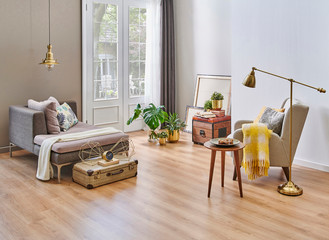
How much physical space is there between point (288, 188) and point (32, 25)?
3999 millimetres

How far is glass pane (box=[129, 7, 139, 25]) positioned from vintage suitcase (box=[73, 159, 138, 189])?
10.2 feet

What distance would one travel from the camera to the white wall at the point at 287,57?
14.6ft

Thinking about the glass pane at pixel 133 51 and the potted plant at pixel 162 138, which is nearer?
the potted plant at pixel 162 138

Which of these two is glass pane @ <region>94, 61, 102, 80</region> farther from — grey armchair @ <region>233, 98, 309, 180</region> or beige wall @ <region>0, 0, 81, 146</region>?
grey armchair @ <region>233, 98, 309, 180</region>

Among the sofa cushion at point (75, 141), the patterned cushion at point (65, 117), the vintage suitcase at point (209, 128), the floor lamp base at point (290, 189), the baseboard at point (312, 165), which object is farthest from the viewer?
the vintage suitcase at point (209, 128)

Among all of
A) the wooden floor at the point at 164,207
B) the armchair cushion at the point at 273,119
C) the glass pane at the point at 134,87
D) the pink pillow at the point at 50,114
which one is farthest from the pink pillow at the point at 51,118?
the armchair cushion at the point at 273,119

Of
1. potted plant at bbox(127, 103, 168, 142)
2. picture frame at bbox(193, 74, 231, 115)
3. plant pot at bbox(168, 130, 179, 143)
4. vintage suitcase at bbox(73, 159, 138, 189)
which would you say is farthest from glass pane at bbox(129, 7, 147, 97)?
vintage suitcase at bbox(73, 159, 138, 189)

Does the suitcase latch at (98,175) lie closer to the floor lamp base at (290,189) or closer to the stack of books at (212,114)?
the floor lamp base at (290,189)

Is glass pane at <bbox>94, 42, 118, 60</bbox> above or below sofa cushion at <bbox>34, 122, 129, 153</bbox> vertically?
above

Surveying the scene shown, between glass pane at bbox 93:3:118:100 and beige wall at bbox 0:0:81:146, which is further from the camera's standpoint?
glass pane at bbox 93:3:118:100

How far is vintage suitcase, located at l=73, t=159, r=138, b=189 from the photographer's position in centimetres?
396

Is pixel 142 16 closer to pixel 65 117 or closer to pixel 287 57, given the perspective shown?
pixel 65 117

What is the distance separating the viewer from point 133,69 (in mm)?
6727

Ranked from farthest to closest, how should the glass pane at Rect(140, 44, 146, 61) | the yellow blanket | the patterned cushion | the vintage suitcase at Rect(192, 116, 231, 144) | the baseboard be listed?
the glass pane at Rect(140, 44, 146, 61) < the vintage suitcase at Rect(192, 116, 231, 144) < the patterned cushion < the baseboard < the yellow blanket
